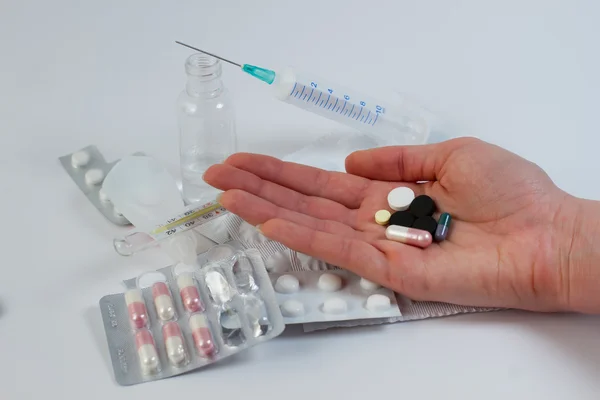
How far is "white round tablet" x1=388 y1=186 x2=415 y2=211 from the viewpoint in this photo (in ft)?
5.63

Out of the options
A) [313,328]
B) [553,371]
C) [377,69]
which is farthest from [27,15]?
[553,371]

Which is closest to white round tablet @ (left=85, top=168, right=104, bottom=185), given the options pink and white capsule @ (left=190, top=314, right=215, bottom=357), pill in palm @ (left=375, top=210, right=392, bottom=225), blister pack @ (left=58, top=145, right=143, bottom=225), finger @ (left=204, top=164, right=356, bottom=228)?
blister pack @ (left=58, top=145, right=143, bottom=225)

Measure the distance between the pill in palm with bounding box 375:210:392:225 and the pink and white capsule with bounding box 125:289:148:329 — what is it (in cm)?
51

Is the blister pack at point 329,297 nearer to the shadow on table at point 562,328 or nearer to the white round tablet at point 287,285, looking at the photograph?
the white round tablet at point 287,285

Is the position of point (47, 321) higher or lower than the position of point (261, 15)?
lower

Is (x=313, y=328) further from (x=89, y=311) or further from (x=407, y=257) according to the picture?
(x=89, y=311)

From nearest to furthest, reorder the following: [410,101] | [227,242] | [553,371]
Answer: [553,371] < [227,242] < [410,101]


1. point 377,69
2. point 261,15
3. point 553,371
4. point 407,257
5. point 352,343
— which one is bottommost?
point 553,371

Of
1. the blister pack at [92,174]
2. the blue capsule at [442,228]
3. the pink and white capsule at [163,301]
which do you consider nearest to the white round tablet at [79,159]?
the blister pack at [92,174]

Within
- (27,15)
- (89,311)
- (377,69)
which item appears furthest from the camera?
(27,15)

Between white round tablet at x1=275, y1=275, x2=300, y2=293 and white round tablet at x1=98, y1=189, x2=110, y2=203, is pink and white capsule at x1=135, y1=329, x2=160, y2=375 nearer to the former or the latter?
white round tablet at x1=275, y1=275, x2=300, y2=293

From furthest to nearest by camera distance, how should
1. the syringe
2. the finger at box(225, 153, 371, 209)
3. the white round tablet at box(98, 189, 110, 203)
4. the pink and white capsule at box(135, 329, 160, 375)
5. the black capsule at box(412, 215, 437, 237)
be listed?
the syringe → the white round tablet at box(98, 189, 110, 203) → the finger at box(225, 153, 371, 209) → the black capsule at box(412, 215, 437, 237) → the pink and white capsule at box(135, 329, 160, 375)

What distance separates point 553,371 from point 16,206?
1.23 metres

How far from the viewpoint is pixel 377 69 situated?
2.38 metres
